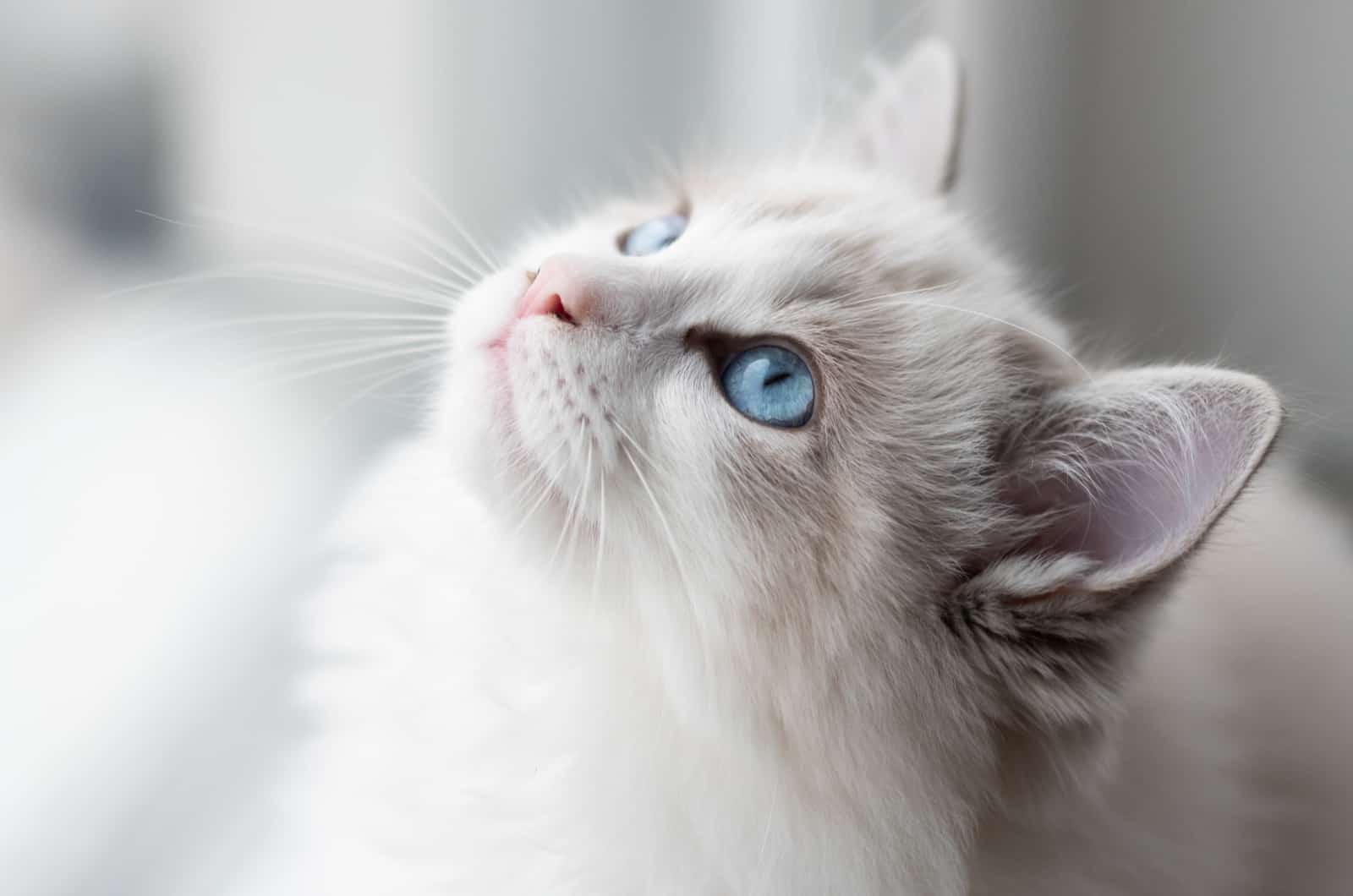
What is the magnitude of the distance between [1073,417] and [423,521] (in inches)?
26.9

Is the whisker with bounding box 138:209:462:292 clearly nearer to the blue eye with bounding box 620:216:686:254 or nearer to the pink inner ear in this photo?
the blue eye with bounding box 620:216:686:254

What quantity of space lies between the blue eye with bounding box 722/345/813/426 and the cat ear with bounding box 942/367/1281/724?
7.7 inches

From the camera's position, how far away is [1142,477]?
92cm

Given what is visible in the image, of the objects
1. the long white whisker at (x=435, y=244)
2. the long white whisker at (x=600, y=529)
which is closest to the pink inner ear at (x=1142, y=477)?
the long white whisker at (x=600, y=529)

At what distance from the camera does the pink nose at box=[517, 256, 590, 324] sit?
940mm

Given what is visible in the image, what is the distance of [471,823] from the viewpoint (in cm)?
106

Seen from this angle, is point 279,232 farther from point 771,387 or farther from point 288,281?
point 771,387

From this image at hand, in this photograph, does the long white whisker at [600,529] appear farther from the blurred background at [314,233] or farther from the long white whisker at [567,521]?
the blurred background at [314,233]

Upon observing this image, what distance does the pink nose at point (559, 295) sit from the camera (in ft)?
3.09

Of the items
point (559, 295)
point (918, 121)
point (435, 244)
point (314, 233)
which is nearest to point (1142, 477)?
point (559, 295)

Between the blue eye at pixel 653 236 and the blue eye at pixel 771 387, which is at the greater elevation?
the blue eye at pixel 653 236

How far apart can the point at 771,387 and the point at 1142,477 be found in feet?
1.03

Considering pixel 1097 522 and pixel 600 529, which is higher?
pixel 600 529

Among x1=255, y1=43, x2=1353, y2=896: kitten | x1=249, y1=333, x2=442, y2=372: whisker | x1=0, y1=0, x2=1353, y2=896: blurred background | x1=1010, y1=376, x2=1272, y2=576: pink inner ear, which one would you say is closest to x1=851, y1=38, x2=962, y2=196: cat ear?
x1=0, y1=0, x2=1353, y2=896: blurred background
